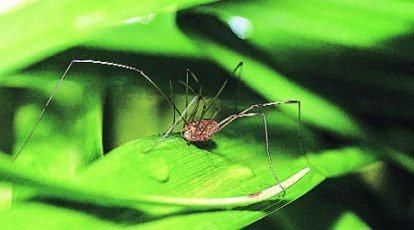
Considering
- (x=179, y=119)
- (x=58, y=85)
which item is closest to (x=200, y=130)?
(x=179, y=119)

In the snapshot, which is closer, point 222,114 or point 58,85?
point 58,85

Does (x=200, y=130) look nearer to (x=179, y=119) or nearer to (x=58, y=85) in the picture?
(x=179, y=119)

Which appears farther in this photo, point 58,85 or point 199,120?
point 199,120

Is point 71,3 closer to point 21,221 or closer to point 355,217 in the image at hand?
point 21,221

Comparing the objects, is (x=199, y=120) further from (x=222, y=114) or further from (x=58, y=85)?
(x=58, y=85)
